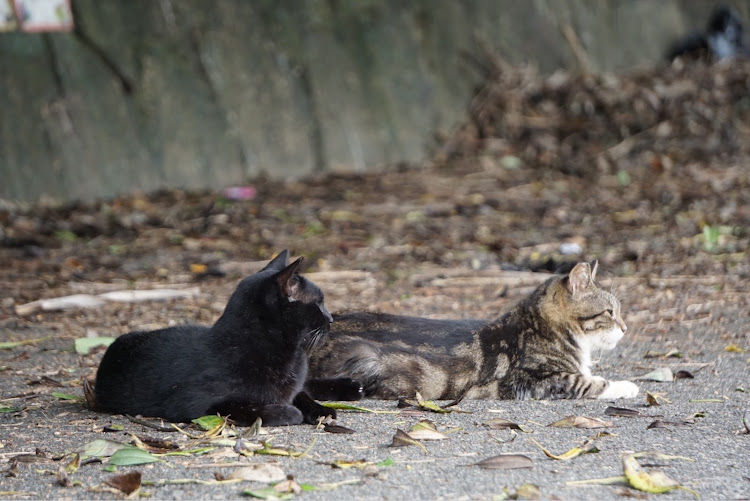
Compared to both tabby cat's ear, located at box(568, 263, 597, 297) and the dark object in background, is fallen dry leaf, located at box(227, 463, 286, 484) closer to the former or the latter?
tabby cat's ear, located at box(568, 263, 597, 297)

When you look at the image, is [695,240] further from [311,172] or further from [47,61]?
[47,61]

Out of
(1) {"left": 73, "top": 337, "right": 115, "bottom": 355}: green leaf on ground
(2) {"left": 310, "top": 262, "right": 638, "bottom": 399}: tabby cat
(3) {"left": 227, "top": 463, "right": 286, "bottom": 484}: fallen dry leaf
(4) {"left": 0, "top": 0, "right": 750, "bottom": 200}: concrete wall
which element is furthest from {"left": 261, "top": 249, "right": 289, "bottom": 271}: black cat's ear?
(4) {"left": 0, "top": 0, "right": 750, "bottom": 200}: concrete wall

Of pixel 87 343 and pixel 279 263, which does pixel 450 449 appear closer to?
pixel 279 263

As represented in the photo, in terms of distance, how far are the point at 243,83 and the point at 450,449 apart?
27.0 ft

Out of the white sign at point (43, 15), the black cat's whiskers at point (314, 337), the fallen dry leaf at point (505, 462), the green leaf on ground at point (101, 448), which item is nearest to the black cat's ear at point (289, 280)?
the black cat's whiskers at point (314, 337)

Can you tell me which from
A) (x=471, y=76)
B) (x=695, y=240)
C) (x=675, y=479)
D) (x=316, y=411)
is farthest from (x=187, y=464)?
(x=471, y=76)

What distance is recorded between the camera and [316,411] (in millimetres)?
4445

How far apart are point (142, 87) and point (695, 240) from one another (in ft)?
20.1

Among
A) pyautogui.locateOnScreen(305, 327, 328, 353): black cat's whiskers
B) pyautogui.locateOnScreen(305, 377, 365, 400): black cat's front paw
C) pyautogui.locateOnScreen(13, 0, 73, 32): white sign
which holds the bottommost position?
pyautogui.locateOnScreen(305, 377, 365, 400): black cat's front paw

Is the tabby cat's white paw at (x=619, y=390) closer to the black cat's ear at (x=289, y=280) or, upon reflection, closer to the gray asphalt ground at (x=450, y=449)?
the gray asphalt ground at (x=450, y=449)

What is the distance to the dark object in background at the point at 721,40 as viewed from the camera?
44.6ft

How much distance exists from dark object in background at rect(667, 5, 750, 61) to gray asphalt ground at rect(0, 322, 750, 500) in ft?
30.9

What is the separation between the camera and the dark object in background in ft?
44.6

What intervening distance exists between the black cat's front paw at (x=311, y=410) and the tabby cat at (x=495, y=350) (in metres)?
0.56
